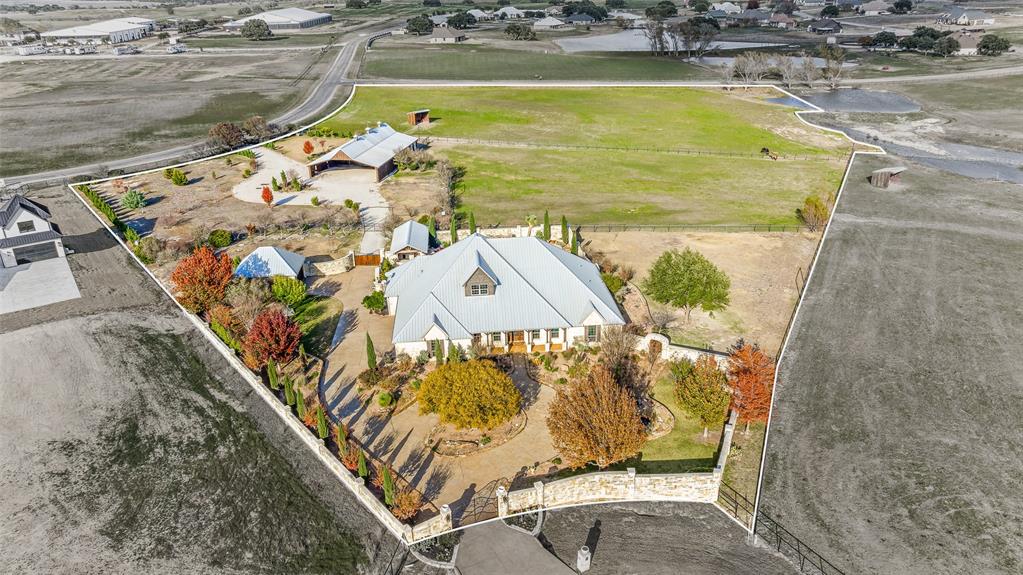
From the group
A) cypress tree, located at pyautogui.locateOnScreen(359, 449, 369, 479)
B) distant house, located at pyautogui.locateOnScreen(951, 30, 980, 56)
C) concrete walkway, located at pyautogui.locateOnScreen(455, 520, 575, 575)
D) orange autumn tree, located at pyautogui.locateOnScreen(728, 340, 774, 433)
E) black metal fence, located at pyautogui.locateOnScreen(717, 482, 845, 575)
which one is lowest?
concrete walkway, located at pyautogui.locateOnScreen(455, 520, 575, 575)

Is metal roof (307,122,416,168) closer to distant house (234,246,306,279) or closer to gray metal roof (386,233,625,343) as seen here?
distant house (234,246,306,279)

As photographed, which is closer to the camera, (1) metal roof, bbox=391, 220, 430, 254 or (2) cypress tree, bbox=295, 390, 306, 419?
(2) cypress tree, bbox=295, 390, 306, 419

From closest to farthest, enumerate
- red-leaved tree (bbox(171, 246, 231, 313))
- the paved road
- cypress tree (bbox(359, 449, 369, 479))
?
cypress tree (bbox(359, 449, 369, 479))
red-leaved tree (bbox(171, 246, 231, 313))
the paved road

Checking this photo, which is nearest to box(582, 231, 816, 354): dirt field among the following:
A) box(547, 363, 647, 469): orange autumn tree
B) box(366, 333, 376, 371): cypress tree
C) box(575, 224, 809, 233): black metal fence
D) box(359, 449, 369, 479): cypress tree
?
box(575, 224, 809, 233): black metal fence

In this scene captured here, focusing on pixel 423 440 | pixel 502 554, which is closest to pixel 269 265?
pixel 423 440

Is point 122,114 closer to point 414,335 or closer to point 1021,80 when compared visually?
point 414,335

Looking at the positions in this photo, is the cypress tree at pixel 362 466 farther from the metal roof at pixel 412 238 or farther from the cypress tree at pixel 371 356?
the metal roof at pixel 412 238
